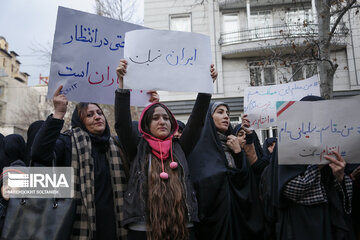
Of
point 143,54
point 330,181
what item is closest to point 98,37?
point 143,54

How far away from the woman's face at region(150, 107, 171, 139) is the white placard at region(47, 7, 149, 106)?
0.39m

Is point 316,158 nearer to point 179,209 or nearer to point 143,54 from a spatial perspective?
point 179,209

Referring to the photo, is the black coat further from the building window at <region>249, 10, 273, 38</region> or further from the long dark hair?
the building window at <region>249, 10, 273, 38</region>

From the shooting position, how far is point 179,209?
199 centimetres

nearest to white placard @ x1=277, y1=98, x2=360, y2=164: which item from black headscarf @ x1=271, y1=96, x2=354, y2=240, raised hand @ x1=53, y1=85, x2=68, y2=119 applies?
black headscarf @ x1=271, y1=96, x2=354, y2=240

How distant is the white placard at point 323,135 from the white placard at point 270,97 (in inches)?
50.5

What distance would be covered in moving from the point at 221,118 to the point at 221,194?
2.65 feet

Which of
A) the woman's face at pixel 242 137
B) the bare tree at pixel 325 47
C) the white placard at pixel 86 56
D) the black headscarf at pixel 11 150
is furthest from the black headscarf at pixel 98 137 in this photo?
the bare tree at pixel 325 47

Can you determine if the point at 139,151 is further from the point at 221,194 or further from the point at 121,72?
the point at 221,194

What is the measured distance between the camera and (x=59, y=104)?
225cm

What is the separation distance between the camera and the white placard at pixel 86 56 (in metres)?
2.42

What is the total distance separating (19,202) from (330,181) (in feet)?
7.55

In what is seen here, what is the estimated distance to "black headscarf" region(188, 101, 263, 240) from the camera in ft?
8.30

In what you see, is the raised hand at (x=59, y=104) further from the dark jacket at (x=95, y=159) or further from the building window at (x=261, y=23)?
the building window at (x=261, y=23)
